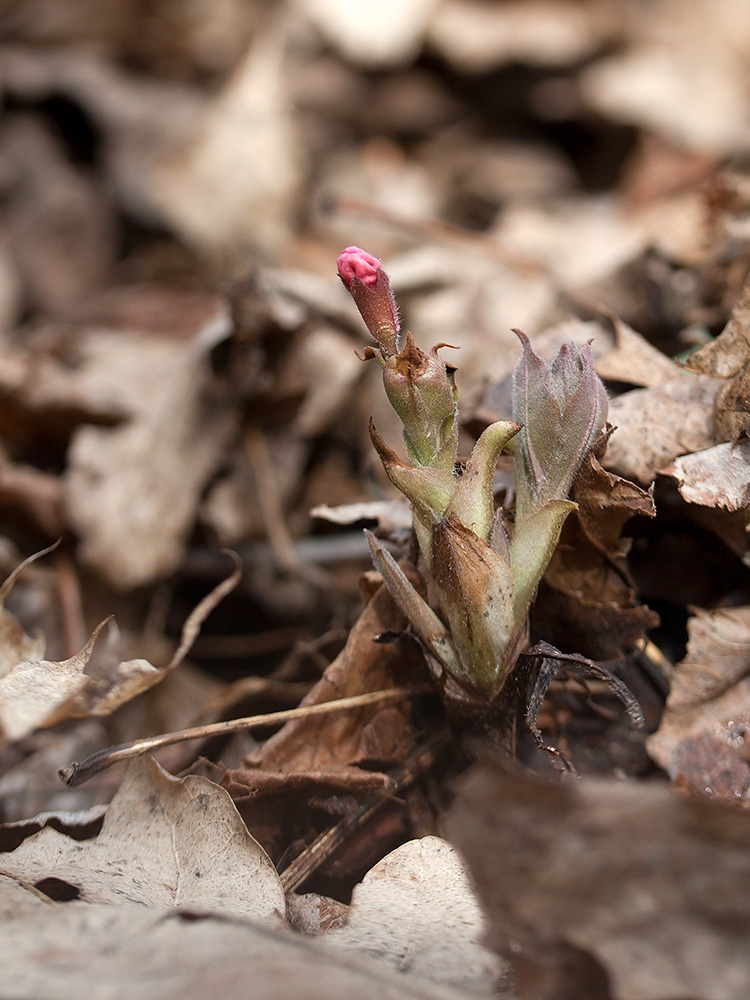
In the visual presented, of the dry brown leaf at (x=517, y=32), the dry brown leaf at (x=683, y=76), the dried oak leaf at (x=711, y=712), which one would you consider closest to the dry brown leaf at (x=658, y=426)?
the dried oak leaf at (x=711, y=712)

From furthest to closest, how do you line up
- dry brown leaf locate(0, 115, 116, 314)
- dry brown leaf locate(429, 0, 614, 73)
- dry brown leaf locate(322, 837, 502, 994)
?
dry brown leaf locate(429, 0, 614, 73), dry brown leaf locate(0, 115, 116, 314), dry brown leaf locate(322, 837, 502, 994)

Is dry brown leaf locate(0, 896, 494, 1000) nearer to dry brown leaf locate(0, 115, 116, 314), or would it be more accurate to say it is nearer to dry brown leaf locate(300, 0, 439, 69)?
dry brown leaf locate(0, 115, 116, 314)

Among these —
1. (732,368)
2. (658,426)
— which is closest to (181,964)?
(658,426)

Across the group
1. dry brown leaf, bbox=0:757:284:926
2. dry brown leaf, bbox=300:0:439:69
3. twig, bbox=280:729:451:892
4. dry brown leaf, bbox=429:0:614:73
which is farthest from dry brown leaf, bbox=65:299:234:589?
dry brown leaf, bbox=429:0:614:73

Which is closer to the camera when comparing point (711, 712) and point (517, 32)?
point (711, 712)

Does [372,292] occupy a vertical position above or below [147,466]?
above

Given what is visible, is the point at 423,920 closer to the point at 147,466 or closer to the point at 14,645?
the point at 14,645

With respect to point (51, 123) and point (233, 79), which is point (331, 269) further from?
point (51, 123)

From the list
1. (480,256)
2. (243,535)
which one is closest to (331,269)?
(480,256)
